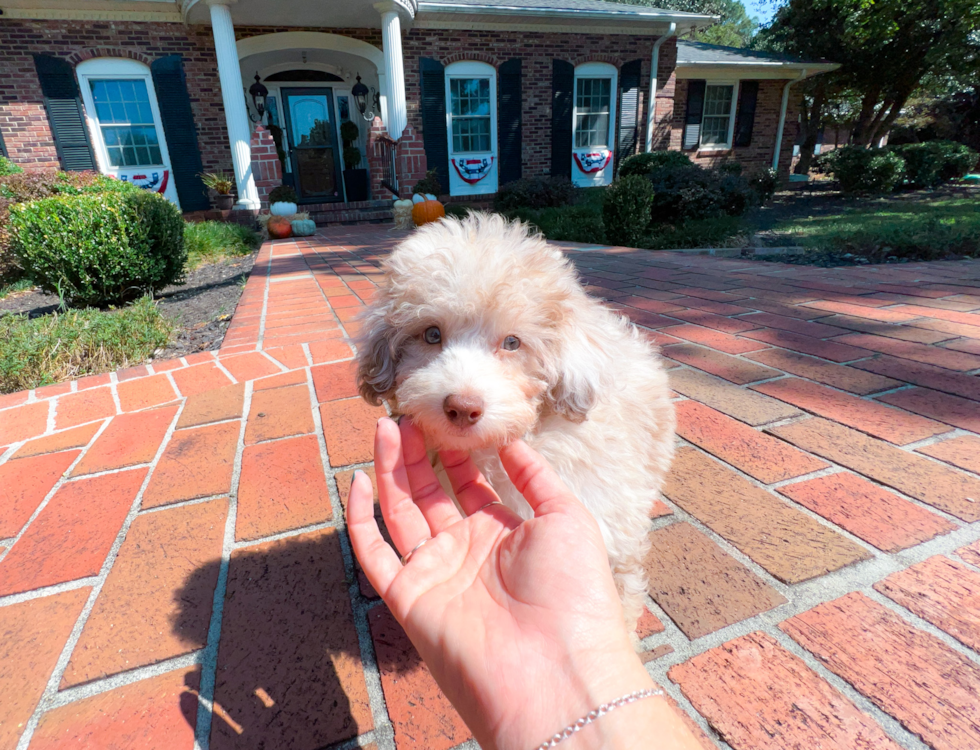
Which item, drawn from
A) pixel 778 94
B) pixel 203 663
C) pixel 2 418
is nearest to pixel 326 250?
pixel 2 418

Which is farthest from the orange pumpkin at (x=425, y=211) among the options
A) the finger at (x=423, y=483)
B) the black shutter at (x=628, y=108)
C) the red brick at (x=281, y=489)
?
the finger at (x=423, y=483)

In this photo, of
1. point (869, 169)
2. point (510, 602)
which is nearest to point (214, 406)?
point (510, 602)

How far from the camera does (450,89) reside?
15.5 m

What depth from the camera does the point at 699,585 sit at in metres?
1.80

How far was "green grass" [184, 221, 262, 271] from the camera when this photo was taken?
9.78 m

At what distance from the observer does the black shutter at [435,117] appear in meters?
15.1

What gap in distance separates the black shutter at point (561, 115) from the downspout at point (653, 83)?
9.62 ft

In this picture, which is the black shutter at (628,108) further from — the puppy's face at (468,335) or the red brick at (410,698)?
the red brick at (410,698)

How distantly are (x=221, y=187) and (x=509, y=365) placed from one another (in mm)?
14663

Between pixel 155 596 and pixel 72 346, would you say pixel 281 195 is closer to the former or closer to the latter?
pixel 72 346

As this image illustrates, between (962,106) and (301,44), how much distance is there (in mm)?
30269

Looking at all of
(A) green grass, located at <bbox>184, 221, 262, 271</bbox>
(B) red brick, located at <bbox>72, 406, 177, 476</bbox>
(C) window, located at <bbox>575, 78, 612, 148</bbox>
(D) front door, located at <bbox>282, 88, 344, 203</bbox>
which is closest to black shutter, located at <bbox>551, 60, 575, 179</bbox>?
(C) window, located at <bbox>575, 78, 612, 148</bbox>

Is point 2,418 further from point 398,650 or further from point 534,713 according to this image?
point 534,713

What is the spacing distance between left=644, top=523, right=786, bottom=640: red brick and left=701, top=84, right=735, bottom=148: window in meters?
21.9
